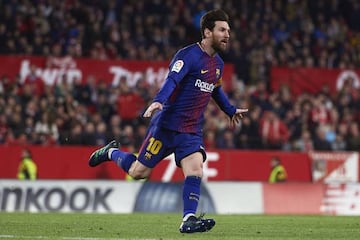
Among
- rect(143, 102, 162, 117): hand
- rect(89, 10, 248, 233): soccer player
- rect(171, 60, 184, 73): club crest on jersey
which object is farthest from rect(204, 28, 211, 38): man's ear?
rect(143, 102, 162, 117): hand

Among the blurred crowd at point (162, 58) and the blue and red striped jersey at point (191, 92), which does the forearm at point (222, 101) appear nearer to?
the blue and red striped jersey at point (191, 92)

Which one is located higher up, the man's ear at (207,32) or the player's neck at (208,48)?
the man's ear at (207,32)

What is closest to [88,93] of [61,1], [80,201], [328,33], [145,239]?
[61,1]

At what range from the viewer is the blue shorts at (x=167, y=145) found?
11000 millimetres

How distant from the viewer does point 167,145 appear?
Result: 11.1 meters

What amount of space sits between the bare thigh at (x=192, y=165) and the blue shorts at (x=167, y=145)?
47mm

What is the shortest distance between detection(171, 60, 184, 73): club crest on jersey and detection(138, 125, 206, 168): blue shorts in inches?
30.3

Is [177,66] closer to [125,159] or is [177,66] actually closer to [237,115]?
[237,115]

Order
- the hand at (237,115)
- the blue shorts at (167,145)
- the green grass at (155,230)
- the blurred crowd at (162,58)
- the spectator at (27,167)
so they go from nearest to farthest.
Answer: the green grass at (155,230)
the blue shorts at (167,145)
the hand at (237,115)
the spectator at (27,167)
the blurred crowd at (162,58)

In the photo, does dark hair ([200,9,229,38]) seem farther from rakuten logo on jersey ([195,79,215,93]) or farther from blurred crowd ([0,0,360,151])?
blurred crowd ([0,0,360,151])

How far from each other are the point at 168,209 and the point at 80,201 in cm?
184

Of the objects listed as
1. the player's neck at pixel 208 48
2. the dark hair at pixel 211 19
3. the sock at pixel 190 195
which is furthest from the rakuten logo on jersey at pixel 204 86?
the sock at pixel 190 195

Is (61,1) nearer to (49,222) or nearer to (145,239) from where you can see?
(49,222)

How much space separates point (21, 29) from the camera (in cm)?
2562
